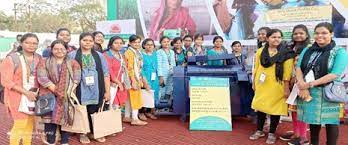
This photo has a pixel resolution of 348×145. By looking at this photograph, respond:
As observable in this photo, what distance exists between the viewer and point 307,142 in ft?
13.3

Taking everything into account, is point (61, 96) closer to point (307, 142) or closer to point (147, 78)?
point (147, 78)

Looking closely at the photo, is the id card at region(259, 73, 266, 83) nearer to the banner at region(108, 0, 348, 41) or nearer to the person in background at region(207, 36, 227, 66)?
the person in background at region(207, 36, 227, 66)

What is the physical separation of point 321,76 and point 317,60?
151 millimetres

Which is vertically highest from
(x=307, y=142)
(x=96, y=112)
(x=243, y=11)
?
(x=243, y=11)

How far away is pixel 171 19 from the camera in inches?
285

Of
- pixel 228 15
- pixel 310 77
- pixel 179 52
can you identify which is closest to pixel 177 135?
pixel 179 52

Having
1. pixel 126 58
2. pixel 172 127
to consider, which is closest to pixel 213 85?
pixel 172 127

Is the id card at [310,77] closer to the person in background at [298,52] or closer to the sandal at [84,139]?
the person in background at [298,52]

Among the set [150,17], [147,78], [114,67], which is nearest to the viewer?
[114,67]

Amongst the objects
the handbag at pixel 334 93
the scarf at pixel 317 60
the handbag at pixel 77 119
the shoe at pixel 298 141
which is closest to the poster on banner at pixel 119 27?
the handbag at pixel 77 119

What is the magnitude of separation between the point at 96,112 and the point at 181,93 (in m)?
1.29

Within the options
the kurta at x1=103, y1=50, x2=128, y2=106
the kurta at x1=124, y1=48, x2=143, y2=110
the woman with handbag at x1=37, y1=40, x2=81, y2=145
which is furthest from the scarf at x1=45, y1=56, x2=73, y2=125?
the kurta at x1=124, y1=48, x2=143, y2=110

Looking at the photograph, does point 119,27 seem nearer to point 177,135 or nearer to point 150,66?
point 150,66

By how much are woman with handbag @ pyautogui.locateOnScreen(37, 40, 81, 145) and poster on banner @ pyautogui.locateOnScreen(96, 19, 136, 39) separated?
12.0 ft
